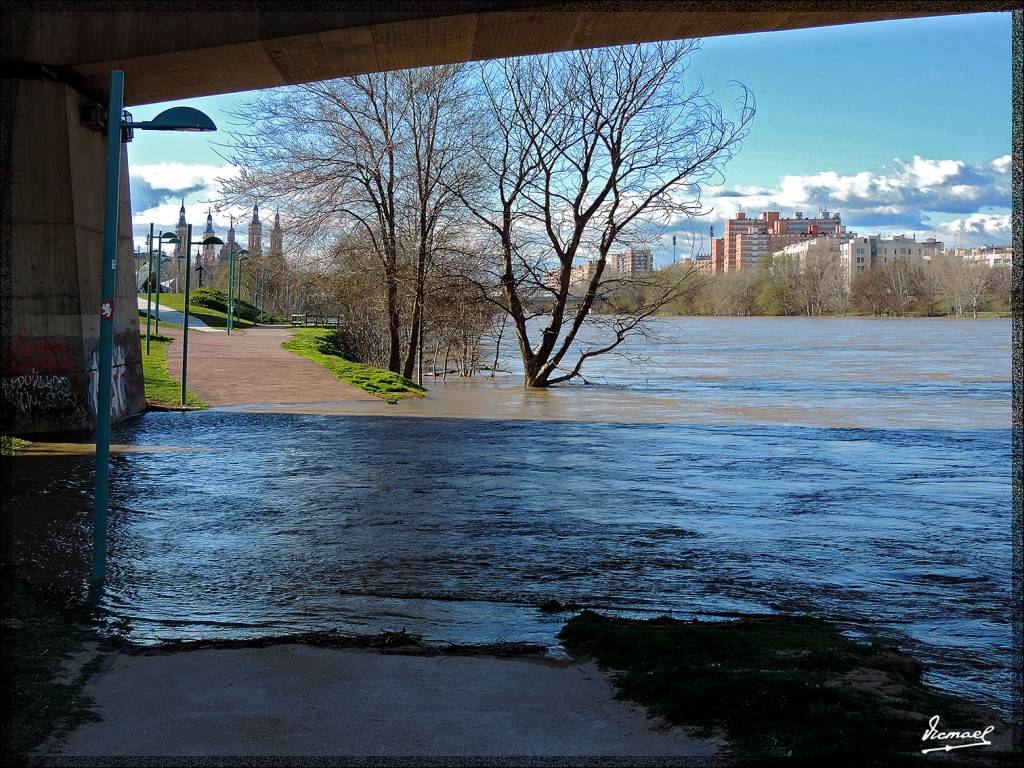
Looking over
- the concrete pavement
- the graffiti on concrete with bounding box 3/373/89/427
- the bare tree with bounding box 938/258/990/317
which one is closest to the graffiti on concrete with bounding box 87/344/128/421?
the graffiti on concrete with bounding box 3/373/89/427

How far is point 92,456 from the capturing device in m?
14.0

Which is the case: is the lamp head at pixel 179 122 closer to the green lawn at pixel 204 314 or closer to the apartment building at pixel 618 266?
the apartment building at pixel 618 266

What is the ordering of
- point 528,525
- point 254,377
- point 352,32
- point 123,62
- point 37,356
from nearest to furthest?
point 528,525
point 352,32
point 123,62
point 37,356
point 254,377

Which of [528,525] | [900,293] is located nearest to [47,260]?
[528,525]

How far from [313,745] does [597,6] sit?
1074cm

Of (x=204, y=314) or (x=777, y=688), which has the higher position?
(x=204, y=314)

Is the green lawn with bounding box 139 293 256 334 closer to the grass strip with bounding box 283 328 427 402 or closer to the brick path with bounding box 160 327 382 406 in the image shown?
the brick path with bounding box 160 327 382 406

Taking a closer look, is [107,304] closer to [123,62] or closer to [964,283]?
[123,62]

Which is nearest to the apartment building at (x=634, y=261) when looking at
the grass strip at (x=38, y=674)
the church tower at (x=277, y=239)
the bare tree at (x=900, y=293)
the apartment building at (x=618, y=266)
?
the apartment building at (x=618, y=266)

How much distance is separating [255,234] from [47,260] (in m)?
23.3

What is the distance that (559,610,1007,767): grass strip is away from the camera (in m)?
4.27

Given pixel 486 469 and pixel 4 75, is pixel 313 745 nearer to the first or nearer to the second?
pixel 486 469

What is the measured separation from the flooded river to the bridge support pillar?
129 centimetres

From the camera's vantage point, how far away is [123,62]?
1433 centimetres
